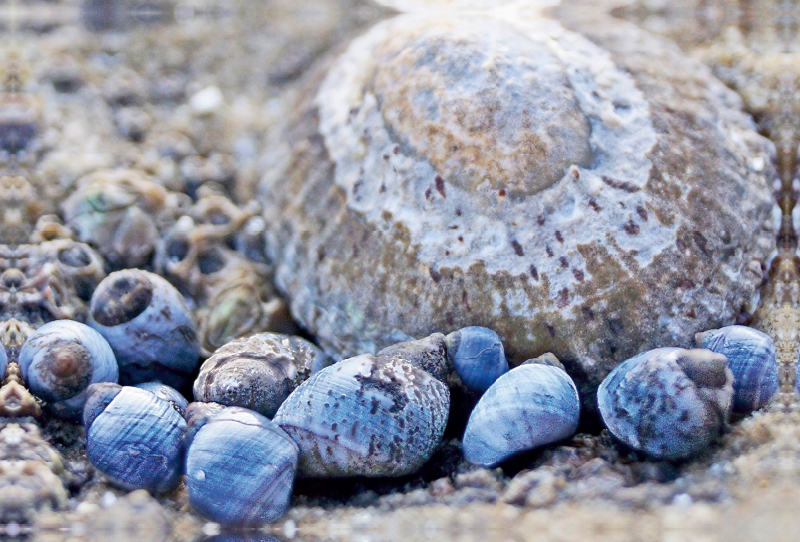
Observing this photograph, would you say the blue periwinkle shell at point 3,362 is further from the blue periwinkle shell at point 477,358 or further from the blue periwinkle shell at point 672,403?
the blue periwinkle shell at point 672,403

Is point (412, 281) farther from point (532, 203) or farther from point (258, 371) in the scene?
point (258, 371)

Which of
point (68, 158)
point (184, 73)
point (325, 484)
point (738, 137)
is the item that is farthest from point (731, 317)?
point (184, 73)

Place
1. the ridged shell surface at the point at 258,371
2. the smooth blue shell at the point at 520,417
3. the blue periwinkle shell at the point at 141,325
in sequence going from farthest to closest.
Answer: the blue periwinkle shell at the point at 141,325 < the ridged shell surface at the point at 258,371 < the smooth blue shell at the point at 520,417

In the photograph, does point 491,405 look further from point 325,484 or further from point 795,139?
point 795,139

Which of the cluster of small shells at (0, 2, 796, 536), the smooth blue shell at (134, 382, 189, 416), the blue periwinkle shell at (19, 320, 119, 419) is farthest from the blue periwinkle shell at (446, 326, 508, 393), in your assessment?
the blue periwinkle shell at (19, 320, 119, 419)

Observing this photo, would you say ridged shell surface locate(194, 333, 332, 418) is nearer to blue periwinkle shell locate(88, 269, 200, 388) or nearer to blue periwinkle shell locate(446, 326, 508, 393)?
blue periwinkle shell locate(88, 269, 200, 388)

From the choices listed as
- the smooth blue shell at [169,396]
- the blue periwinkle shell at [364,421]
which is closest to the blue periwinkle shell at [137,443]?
the smooth blue shell at [169,396]

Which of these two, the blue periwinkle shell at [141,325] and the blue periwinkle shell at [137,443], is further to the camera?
the blue periwinkle shell at [141,325]
